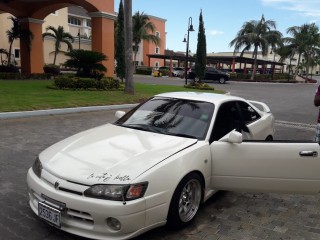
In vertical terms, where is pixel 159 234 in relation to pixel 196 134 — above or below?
below

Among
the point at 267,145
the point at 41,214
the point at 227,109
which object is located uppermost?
the point at 227,109

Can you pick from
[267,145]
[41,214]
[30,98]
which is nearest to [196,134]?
[267,145]

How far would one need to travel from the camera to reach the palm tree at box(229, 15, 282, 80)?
44.1m

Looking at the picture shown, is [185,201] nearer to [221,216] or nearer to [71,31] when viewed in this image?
[221,216]

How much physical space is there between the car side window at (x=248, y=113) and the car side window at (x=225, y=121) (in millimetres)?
339

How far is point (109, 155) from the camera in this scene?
11.6 ft

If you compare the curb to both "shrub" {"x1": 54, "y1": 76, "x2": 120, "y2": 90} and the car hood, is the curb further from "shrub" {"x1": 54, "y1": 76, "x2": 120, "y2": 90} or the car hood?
the car hood

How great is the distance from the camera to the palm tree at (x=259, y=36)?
44062mm

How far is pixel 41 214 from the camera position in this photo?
3.31m

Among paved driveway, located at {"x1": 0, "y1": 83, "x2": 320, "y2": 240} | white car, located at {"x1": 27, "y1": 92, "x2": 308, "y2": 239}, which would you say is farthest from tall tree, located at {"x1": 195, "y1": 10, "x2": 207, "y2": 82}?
white car, located at {"x1": 27, "y1": 92, "x2": 308, "y2": 239}

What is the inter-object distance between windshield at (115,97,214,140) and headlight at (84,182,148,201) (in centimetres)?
125

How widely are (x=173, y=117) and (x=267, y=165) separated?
134cm

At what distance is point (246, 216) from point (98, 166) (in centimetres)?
198

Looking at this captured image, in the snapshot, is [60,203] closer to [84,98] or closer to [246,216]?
[246,216]
